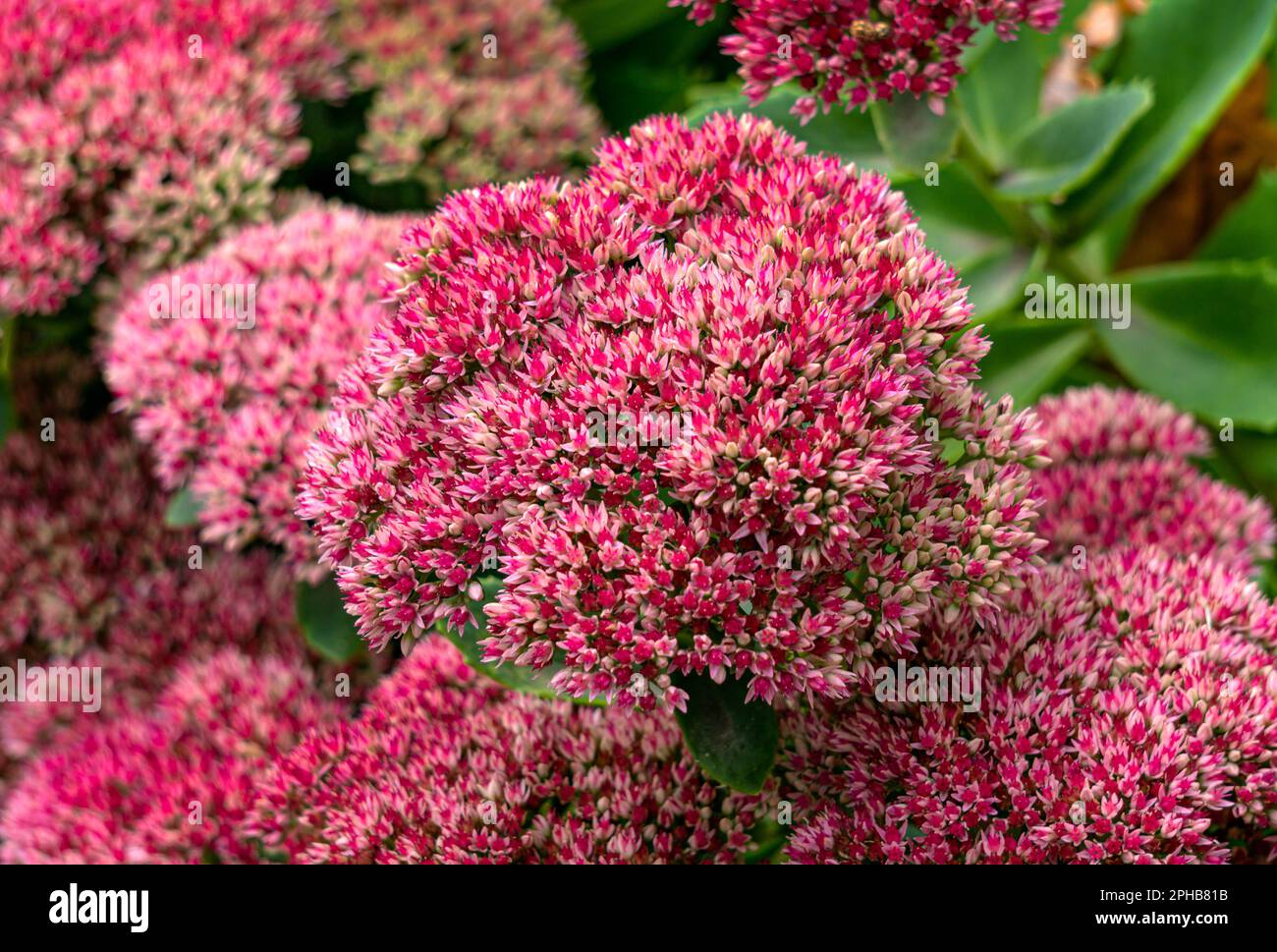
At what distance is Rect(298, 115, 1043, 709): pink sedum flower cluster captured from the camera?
743mm

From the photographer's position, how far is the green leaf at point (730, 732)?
0.83m

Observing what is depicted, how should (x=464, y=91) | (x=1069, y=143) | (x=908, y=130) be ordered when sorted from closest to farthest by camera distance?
(x=908, y=130)
(x=1069, y=143)
(x=464, y=91)

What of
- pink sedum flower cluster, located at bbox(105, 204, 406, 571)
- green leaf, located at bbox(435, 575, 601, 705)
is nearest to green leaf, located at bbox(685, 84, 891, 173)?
pink sedum flower cluster, located at bbox(105, 204, 406, 571)

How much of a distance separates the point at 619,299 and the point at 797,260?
12cm

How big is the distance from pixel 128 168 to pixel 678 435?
0.90 meters

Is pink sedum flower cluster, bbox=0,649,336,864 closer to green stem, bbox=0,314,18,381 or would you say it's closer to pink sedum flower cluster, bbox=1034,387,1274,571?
green stem, bbox=0,314,18,381


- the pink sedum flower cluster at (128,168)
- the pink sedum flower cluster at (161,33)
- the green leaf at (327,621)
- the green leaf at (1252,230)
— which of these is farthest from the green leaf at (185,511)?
the green leaf at (1252,230)

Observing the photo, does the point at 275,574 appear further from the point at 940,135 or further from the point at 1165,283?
the point at 1165,283

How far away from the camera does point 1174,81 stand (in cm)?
144

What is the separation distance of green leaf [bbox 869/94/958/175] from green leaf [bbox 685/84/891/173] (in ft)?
0.37

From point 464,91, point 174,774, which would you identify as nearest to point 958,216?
point 464,91

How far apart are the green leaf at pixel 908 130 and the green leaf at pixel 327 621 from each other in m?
0.61

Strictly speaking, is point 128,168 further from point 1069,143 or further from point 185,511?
point 1069,143

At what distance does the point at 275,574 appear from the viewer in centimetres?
139
